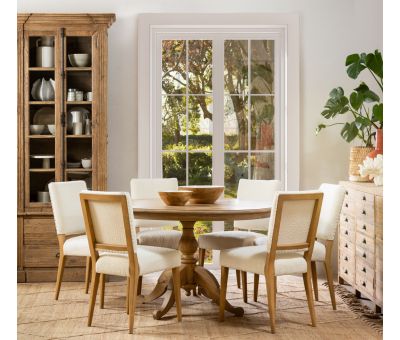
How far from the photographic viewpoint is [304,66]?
5.83 m

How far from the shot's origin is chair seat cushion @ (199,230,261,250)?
462cm

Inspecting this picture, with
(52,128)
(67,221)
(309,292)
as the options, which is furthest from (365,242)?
(52,128)

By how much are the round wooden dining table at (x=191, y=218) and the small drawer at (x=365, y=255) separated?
762 mm

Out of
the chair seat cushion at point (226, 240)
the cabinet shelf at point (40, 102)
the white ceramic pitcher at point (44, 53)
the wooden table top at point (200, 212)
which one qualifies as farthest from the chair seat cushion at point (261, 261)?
the white ceramic pitcher at point (44, 53)

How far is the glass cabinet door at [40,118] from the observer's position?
538 centimetres

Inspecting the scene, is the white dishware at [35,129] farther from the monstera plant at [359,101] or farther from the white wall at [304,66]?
the monstera plant at [359,101]

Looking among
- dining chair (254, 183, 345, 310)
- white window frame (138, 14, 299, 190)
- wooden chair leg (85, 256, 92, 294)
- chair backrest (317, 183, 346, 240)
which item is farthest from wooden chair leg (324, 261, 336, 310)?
wooden chair leg (85, 256, 92, 294)

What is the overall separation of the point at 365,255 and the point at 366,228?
7.4 inches

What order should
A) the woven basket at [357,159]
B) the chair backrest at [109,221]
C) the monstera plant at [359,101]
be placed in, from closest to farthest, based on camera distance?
the chair backrest at [109,221]
the monstera plant at [359,101]
the woven basket at [357,159]

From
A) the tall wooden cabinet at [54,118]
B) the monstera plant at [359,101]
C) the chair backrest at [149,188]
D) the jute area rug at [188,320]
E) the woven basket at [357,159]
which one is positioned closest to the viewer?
the jute area rug at [188,320]

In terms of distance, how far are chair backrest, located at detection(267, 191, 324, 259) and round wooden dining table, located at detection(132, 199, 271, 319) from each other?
0.82 ft

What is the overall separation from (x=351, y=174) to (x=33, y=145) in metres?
2.62

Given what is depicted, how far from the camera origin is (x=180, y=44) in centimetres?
591

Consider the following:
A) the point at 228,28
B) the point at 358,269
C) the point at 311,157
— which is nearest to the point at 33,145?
the point at 228,28
